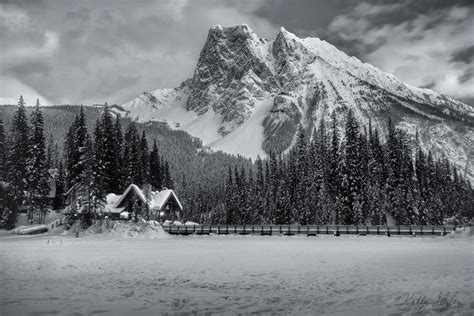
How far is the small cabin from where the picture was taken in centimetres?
6612

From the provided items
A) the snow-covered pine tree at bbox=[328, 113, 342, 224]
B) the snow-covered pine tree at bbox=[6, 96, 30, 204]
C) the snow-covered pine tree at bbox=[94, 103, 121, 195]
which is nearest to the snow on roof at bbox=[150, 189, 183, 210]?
the snow-covered pine tree at bbox=[94, 103, 121, 195]

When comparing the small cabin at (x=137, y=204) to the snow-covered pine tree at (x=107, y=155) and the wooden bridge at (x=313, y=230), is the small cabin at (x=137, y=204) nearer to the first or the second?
the snow-covered pine tree at (x=107, y=155)

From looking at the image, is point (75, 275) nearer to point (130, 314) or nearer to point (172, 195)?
point (130, 314)

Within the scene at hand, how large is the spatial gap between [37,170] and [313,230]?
36962mm

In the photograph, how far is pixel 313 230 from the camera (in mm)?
54719

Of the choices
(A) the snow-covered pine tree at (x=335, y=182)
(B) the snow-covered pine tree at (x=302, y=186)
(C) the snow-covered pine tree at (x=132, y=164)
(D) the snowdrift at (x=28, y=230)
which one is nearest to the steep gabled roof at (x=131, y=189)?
(C) the snow-covered pine tree at (x=132, y=164)

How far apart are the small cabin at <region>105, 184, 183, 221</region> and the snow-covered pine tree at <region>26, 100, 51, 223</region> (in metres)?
10.9

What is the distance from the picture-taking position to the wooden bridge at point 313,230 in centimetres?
5241

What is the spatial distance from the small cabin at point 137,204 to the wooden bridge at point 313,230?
9.43 meters

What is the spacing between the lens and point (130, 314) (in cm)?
1028

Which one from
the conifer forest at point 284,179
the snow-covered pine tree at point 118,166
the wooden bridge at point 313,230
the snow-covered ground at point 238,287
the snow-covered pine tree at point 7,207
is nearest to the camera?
the snow-covered ground at point 238,287

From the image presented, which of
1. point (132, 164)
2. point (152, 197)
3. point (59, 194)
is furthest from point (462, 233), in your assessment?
point (59, 194)

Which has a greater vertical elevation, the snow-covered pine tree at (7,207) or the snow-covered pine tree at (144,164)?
the snow-covered pine tree at (144,164)

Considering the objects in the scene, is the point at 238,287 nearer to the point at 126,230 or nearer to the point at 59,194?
the point at 126,230
